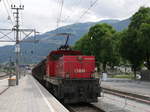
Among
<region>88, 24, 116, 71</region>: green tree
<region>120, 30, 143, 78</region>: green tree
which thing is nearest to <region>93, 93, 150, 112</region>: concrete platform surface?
<region>120, 30, 143, 78</region>: green tree

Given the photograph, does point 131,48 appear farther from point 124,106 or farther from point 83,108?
point 124,106

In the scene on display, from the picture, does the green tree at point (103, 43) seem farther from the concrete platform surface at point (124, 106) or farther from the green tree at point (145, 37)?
the concrete platform surface at point (124, 106)

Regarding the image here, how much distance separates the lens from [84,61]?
69.3ft

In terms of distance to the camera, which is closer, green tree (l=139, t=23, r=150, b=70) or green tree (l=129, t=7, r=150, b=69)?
green tree (l=139, t=23, r=150, b=70)

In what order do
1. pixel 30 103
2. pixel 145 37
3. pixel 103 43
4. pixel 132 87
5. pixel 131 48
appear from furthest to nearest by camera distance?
pixel 103 43 → pixel 131 48 → pixel 145 37 → pixel 132 87 → pixel 30 103

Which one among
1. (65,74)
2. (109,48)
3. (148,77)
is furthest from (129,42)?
(65,74)

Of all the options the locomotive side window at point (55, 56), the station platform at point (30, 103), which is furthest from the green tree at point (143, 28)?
the station platform at point (30, 103)

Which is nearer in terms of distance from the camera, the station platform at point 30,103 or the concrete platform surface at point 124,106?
the station platform at point 30,103

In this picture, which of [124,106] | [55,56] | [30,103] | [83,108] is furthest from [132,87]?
[30,103]

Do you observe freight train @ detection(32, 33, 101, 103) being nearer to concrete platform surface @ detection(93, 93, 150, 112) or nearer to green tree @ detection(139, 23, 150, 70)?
concrete platform surface @ detection(93, 93, 150, 112)

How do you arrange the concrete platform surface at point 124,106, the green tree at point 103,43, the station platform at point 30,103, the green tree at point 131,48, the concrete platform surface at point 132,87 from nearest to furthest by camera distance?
the station platform at point 30,103
the concrete platform surface at point 124,106
the concrete platform surface at point 132,87
the green tree at point 131,48
the green tree at point 103,43

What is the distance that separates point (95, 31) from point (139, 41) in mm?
28137

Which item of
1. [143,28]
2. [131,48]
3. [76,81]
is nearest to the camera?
[76,81]

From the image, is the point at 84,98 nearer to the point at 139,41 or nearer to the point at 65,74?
the point at 65,74
